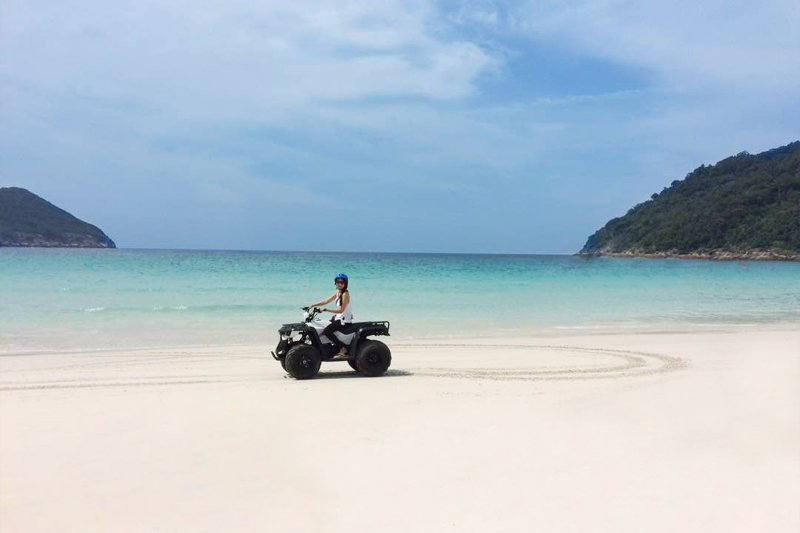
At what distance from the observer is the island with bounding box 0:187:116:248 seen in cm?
12769

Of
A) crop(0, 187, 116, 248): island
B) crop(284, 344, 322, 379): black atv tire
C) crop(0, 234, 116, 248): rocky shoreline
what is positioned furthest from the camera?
crop(0, 187, 116, 248): island

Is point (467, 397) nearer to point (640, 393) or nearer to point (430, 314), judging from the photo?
point (640, 393)

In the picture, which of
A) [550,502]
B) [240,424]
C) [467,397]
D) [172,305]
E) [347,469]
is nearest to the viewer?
[550,502]

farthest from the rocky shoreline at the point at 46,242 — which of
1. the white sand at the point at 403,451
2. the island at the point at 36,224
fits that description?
the white sand at the point at 403,451

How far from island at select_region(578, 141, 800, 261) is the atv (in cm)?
8756

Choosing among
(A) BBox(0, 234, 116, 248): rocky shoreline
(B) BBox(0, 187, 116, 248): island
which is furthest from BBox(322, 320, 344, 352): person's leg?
(B) BBox(0, 187, 116, 248): island

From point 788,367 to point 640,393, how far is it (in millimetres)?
3584

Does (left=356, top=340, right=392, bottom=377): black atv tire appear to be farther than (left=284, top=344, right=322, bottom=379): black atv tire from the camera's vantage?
Yes

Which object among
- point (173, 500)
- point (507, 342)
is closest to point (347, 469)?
point (173, 500)

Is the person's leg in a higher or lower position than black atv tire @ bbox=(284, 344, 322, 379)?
higher

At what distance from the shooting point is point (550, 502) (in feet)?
16.2

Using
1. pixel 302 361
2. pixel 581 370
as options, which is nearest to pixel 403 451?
pixel 302 361

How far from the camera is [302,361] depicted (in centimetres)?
972

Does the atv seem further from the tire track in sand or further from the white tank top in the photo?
the tire track in sand
